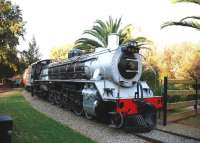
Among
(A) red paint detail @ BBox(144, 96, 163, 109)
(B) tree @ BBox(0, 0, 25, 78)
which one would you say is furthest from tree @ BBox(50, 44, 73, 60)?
(A) red paint detail @ BBox(144, 96, 163, 109)

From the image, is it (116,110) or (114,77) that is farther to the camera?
(114,77)

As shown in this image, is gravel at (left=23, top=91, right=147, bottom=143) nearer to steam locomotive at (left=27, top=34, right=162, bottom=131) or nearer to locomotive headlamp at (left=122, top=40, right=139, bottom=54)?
steam locomotive at (left=27, top=34, right=162, bottom=131)

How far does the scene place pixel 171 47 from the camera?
5434 centimetres

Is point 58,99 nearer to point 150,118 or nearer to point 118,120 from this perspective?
point 118,120

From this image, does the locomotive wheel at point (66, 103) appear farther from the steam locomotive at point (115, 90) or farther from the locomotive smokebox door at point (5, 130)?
the locomotive smokebox door at point (5, 130)

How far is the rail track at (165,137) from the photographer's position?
986 cm

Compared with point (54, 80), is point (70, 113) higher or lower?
lower

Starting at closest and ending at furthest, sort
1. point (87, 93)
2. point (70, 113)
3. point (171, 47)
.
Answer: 1. point (87, 93)
2. point (70, 113)
3. point (171, 47)

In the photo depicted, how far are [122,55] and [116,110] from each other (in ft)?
7.79

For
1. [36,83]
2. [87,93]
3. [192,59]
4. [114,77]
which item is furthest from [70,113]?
[192,59]

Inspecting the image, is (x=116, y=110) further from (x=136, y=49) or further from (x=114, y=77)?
(x=136, y=49)

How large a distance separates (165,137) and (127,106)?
1.67 m

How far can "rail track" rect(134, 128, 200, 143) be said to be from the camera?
32.3 feet

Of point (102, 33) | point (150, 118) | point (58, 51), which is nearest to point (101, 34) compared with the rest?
point (102, 33)
